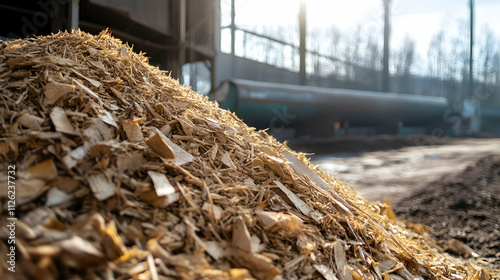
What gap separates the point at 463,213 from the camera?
404cm

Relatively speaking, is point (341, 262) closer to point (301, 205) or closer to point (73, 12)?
point (301, 205)

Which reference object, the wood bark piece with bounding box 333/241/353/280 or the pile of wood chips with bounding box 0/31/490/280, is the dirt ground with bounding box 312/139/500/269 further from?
the wood bark piece with bounding box 333/241/353/280

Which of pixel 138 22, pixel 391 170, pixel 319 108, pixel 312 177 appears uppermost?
pixel 138 22

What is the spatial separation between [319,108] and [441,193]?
7.47 meters

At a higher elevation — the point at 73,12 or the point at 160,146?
the point at 73,12

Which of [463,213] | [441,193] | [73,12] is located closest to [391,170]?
[441,193]

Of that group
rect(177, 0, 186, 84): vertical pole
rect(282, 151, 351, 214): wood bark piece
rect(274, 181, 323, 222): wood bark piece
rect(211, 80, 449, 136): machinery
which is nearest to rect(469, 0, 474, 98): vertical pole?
rect(211, 80, 449, 136): machinery

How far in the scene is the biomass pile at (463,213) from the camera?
10.0 ft

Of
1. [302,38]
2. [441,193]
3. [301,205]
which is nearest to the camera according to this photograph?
[301,205]

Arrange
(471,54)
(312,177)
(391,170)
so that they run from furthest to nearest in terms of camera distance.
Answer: (471,54)
(391,170)
(312,177)

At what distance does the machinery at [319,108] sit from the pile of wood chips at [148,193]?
24.4ft

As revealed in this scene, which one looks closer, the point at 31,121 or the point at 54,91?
the point at 31,121

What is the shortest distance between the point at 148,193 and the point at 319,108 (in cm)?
1137

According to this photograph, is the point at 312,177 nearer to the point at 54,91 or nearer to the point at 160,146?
the point at 160,146
